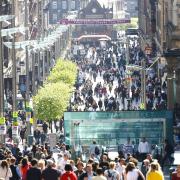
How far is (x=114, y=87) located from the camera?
100250 millimetres

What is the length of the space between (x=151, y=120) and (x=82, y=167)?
14.5 m

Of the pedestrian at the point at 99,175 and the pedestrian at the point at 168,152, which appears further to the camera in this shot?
the pedestrian at the point at 168,152

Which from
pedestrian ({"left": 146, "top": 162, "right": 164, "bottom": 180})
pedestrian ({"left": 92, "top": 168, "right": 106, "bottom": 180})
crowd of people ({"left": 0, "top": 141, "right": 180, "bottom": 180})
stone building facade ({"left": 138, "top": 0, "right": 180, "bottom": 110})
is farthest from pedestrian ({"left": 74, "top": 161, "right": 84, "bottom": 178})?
stone building facade ({"left": 138, "top": 0, "right": 180, "bottom": 110})

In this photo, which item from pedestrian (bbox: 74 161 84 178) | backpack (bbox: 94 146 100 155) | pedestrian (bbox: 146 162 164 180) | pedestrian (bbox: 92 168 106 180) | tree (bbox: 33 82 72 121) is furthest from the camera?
tree (bbox: 33 82 72 121)

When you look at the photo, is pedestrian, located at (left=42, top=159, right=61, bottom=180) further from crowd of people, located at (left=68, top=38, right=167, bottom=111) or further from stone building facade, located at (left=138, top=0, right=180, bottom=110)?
crowd of people, located at (left=68, top=38, right=167, bottom=111)

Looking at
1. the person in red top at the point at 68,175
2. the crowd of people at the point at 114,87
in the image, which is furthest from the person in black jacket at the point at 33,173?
the crowd of people at the point at 114,87

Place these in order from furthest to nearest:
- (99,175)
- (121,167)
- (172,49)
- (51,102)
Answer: (172,49) → (51,102) → (121,167) → (99,175)

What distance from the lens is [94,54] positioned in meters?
153

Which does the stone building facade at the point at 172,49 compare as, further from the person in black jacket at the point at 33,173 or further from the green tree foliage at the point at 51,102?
the person in black jacket at the point at 33,173

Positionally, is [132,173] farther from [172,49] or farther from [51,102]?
[172,49]

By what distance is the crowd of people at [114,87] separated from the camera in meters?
80.9

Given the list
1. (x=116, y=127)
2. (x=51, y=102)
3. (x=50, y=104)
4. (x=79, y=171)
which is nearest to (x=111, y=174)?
(x=79, y=171)

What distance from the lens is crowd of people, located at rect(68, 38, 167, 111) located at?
80.9 m

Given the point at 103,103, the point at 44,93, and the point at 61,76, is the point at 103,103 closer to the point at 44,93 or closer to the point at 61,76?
the point at 61,76
